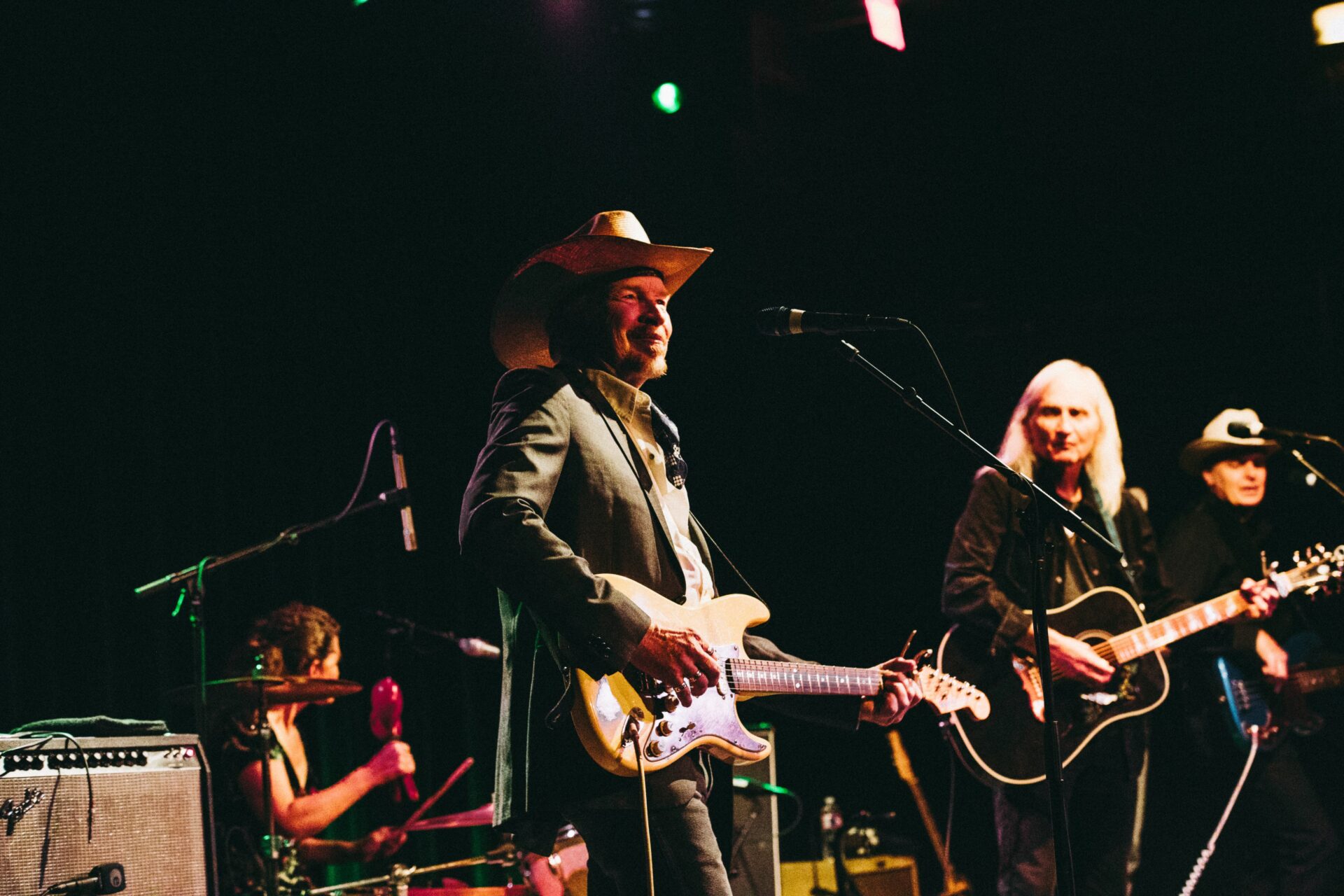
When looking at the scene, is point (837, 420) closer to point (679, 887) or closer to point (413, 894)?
point (413, 894)

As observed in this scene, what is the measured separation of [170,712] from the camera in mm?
5242

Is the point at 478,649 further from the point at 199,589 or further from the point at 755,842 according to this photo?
the point at 755,842

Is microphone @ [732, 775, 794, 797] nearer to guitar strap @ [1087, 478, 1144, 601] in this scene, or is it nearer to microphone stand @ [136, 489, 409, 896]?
guitar strap @ [1087, 478, 1144, 601]

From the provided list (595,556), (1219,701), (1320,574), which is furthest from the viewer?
(1219,701)

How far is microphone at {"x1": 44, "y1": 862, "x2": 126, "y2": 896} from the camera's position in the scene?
3.07 m

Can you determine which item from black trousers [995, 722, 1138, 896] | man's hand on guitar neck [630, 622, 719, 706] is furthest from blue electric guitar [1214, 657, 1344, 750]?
man's hand on guitar neck [630, 622, 719, 706]

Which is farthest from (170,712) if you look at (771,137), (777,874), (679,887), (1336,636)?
(1336,636)

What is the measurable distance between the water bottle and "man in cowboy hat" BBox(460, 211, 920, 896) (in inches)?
105

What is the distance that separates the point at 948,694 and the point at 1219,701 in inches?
114

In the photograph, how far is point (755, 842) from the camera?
489cm

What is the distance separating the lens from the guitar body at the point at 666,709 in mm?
2625

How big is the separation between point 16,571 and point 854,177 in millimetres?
4757

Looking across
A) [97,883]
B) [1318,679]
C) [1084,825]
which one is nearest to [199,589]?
[97,883]

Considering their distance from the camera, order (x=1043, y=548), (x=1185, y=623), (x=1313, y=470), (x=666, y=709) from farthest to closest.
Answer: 1. (x=1313, y=470)
2. (x=1185, y=623)
3. (x=1043, y=548)
4. (x=666, y=709)
